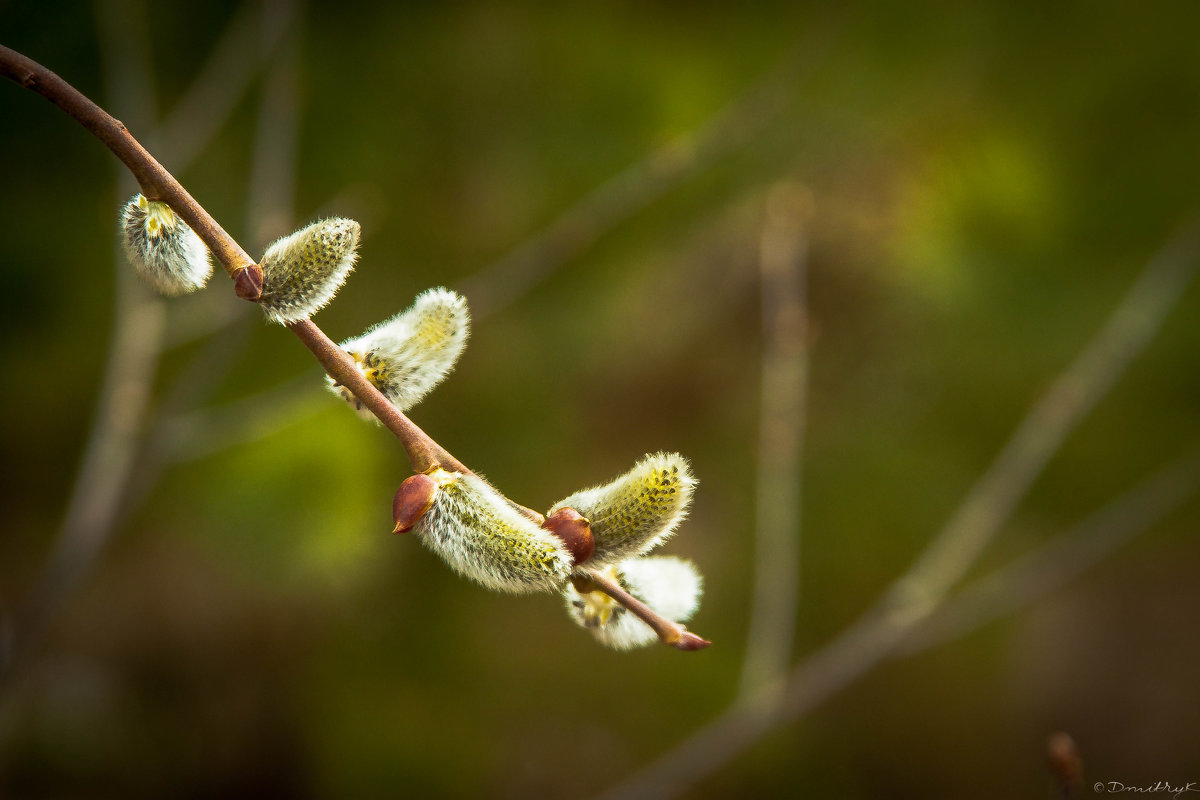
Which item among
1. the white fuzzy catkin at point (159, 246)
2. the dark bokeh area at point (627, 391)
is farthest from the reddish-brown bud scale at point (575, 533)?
the dark bokeh area at point (627, 391)

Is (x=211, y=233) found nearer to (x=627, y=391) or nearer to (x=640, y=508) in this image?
(x=640, y=508)

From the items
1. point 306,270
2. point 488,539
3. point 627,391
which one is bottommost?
point 488,539

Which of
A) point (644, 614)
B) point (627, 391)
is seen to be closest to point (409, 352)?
point (644, 614)

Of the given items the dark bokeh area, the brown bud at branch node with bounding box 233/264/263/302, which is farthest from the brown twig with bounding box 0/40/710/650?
the dark bokeh area

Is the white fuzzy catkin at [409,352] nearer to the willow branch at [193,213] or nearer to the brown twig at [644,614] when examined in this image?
the willow branch at [193,213]

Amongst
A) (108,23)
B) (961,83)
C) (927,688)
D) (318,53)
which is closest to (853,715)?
(927,688)

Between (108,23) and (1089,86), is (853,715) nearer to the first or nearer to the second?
(1089,86)
